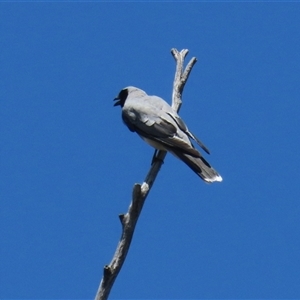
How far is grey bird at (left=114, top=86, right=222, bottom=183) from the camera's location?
7.83 metres

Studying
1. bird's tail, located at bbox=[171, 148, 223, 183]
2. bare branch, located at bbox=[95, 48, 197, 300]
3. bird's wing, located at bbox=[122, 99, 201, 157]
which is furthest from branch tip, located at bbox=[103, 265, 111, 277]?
bird's wing, located at bbox=[122, 99, 201, 157]

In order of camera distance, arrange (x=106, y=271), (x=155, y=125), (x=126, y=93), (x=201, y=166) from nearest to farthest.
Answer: (x=106, y=271) < (x=201, y=166) < (x=155, y=125) < (x=126, y=93)

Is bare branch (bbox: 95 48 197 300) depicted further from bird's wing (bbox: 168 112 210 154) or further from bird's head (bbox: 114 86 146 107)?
bird's head (bbox: 114 86 146 107)

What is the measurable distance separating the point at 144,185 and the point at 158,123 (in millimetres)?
1761

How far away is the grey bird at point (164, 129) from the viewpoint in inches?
308

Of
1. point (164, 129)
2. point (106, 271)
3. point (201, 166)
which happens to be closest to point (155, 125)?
point (164, 129)

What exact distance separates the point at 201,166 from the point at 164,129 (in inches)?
26.2

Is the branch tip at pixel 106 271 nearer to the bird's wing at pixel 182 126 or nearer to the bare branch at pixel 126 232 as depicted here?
the bare branch at pixel 126 232

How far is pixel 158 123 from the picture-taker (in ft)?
27.2

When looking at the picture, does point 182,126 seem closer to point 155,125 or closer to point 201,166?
point 155,125

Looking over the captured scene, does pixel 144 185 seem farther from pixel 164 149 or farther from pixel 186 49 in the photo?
pixel 186 49

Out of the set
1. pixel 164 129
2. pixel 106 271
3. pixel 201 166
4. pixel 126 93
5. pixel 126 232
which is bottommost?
pixel 106 271

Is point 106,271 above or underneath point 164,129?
underneath

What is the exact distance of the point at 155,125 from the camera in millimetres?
8328
